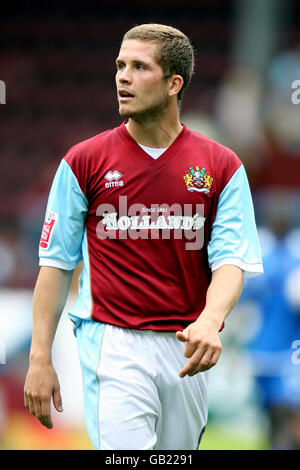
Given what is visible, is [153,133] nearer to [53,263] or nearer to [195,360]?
[53,263]

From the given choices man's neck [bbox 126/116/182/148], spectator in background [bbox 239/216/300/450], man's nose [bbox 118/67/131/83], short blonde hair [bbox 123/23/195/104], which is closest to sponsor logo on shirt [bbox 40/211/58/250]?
man's neck [bbox 126/116/182/148]

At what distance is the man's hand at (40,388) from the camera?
148 inches

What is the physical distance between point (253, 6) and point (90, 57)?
127 inches

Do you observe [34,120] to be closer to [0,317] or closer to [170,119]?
[0,317]

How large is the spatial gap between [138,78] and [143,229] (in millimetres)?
623

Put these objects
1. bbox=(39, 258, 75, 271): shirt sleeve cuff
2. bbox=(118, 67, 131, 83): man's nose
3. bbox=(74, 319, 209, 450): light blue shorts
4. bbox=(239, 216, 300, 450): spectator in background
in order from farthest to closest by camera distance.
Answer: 1. bbox=(239, 216, 300, 450): spectator in background
2. bbox=(39, 258, 75, 271): shirt sleeve cuff
3. bbox=(118, 67, 131, 83): man's nose
4. bbox=(74, 319, 209, 450): light blue shorts

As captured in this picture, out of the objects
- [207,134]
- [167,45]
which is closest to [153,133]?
[167,45]

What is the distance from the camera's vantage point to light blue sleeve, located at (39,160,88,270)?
3885 mm

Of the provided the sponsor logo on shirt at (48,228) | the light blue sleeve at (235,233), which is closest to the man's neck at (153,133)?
the light blue sleeve at (235,233)

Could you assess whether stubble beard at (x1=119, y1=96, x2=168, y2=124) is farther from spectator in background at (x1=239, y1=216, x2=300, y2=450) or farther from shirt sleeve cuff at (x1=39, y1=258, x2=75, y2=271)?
spectator in background at (x1=239, y1=216, x2=300, y2=450)

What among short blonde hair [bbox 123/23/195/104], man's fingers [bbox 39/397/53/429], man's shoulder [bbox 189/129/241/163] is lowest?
man's fingers [bbox 39/397/53/429]

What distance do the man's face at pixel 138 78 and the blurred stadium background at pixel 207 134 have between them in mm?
2219

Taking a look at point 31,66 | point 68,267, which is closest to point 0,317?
point 68,267

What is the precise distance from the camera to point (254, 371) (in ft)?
26.3
